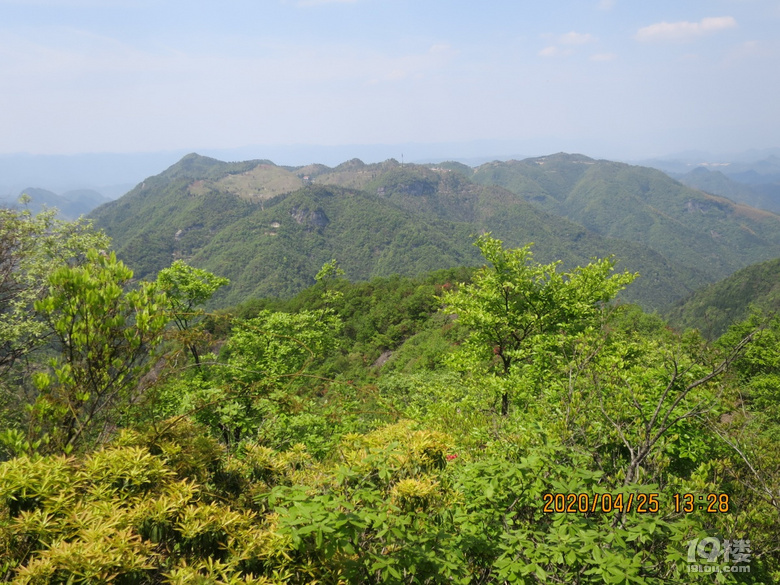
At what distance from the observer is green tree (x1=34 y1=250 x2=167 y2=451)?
3.83 meters

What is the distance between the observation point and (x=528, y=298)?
10.9 m

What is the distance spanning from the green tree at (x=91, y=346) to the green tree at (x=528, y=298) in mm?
8055

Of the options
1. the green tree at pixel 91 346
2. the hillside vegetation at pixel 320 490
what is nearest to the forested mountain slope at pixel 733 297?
the hillside vegetation at pixel 320 490

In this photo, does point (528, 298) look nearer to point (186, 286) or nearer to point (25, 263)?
point (186, 286)

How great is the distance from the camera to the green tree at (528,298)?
10648 millimetres

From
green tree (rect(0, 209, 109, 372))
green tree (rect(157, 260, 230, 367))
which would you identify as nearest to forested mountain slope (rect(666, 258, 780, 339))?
green tree (rect(157, 260, 230, 367))

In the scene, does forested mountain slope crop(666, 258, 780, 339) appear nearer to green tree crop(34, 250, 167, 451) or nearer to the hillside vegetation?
the hillside vegetation

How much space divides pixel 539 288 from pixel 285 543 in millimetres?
9687

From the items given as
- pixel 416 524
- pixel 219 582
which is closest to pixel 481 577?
pixel 416 524

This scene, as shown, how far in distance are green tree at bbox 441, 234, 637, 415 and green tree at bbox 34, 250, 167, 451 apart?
806 cm

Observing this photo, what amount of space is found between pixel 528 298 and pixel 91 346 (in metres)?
9.88

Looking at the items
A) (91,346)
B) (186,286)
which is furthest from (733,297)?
(91,346)

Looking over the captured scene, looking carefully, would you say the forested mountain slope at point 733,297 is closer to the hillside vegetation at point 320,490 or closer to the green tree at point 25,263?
A: the hillside vegetation at point 320,490

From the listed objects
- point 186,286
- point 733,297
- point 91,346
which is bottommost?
point 733,297
